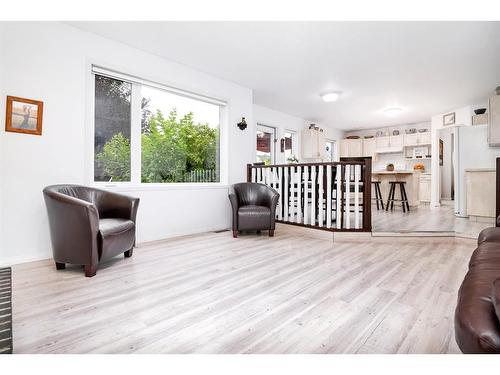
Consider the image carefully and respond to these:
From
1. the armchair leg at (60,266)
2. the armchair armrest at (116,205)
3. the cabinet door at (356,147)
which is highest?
the cabinet door at (356,147)

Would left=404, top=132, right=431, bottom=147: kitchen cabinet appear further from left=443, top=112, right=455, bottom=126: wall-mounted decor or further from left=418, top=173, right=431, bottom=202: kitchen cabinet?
left=418, top=173, right=431, bottom=202: kitchen cabinet

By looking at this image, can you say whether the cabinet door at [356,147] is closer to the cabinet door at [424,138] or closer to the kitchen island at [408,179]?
the cabinet door at [424,138]

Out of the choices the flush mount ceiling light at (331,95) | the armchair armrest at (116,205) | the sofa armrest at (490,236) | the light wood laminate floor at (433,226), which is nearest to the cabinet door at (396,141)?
the light wood laminate floor at (433,226)

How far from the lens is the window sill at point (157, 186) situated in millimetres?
3609

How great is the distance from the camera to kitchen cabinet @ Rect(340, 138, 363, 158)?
31.6ft

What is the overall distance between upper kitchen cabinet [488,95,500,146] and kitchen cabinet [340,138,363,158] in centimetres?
459

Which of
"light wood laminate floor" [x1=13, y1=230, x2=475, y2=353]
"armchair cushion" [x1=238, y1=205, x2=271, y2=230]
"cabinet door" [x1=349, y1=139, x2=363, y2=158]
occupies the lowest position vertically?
"light wood laminate floor" [x1=13, y1=230, x2=475, y2=353]

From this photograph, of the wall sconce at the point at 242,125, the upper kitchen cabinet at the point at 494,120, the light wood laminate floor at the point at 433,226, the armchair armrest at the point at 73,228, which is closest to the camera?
the armchair armrest at the point at 73,228

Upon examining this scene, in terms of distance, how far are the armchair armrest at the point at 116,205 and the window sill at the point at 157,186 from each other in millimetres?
450

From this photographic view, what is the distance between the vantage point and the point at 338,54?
13.0 feet

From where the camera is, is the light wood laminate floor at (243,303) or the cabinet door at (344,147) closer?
the light wood laminate floor at (243,303)

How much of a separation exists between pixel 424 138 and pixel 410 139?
394 mm

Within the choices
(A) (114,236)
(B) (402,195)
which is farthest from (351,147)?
(A) (114,236)

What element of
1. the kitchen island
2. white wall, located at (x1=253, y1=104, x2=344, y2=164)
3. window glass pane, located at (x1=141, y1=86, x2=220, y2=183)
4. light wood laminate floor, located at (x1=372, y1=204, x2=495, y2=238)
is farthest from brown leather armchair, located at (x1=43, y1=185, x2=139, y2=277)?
the kitchen island
